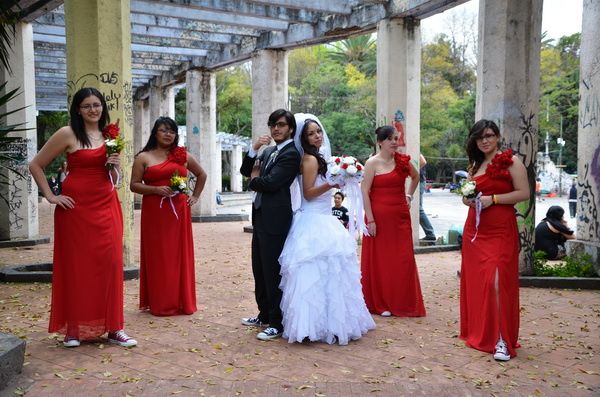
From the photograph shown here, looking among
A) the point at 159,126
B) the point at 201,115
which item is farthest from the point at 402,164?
the point at 201,115

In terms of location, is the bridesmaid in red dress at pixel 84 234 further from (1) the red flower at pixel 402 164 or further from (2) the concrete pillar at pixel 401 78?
(2) the concrete pillar at pixel 401 78

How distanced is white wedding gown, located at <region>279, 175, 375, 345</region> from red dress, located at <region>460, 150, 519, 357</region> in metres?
1.11

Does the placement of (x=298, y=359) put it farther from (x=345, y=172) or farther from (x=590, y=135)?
(x=590, y=135)

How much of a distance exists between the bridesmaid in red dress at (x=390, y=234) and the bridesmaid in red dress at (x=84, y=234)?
285cm

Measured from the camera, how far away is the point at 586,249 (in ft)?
30.3

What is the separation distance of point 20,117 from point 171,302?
7.59 metres

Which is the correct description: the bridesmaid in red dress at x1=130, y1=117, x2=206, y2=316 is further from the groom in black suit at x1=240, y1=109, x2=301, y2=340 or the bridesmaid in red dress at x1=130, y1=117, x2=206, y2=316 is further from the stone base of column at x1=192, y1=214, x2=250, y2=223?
the stone base of column at x1=192, y1=214, x2=250, y2=223

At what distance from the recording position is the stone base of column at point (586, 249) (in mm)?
8883

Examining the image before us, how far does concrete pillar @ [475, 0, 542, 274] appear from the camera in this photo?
27.3 feet

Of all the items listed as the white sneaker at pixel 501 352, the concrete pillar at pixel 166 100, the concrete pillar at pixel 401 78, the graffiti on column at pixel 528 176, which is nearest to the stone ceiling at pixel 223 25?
the concrete pillar at pixel 401 78

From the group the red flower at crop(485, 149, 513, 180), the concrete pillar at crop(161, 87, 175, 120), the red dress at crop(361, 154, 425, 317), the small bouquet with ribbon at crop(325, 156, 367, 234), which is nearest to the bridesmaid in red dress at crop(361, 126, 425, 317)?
the red dress at crop(361, 154, 425, 317)

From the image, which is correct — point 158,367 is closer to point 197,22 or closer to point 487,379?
point 487,379

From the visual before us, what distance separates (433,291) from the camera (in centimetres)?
814

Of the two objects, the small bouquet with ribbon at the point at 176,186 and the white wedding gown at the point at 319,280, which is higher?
the small bouquet with ribbon at the point at 176,186
